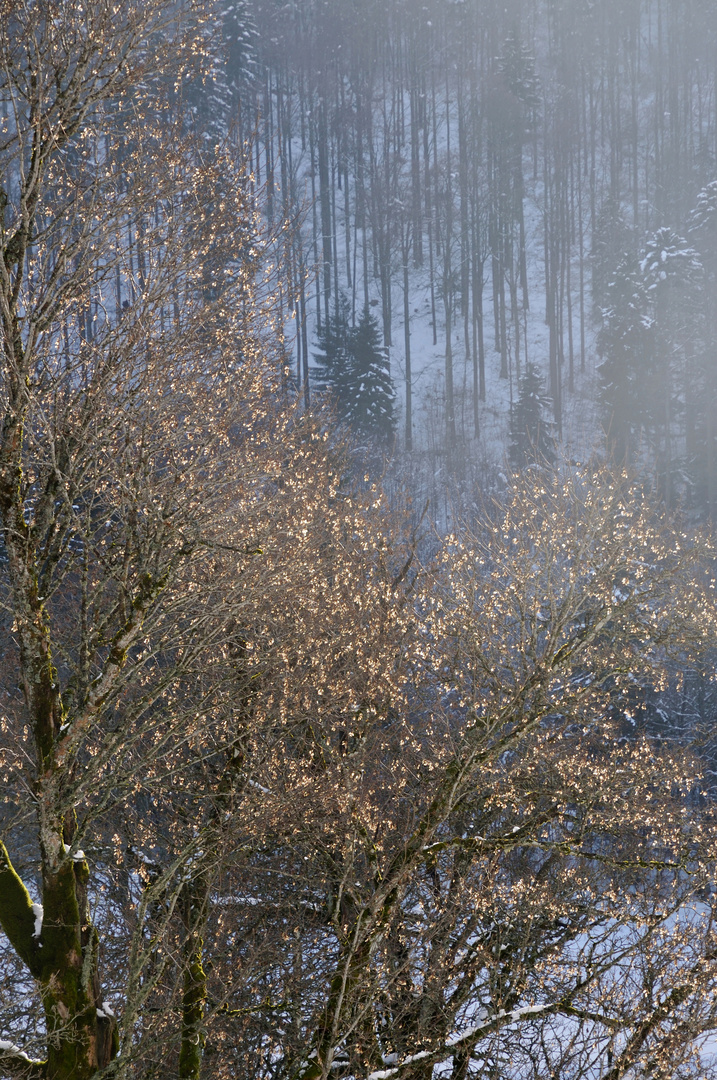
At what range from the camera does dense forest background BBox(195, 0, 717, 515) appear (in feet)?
132

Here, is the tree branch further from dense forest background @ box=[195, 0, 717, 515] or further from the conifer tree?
dense forest background @ box=[195, 0, 717, 515]

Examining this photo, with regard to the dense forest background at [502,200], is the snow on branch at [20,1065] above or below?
below

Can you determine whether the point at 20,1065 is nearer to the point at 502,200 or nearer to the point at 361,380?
the point at 361,380

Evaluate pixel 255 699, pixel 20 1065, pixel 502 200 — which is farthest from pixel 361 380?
pixel 20 1065

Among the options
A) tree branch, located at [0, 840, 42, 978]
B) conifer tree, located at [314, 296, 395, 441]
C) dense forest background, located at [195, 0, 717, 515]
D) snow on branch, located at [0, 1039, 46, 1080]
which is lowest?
snow on branch, located at [0, 1039, 46, 1080]

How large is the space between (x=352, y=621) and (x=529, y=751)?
3.07 meters

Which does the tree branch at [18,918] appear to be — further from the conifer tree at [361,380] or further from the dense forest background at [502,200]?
the dense forest background at [502,200]

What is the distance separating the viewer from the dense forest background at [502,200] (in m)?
40.3

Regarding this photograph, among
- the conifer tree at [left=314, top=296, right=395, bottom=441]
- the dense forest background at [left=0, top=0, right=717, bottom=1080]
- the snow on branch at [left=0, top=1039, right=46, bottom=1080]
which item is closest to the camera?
the snow on branch at [left=0, top=1039, right=46, bottom=1080]

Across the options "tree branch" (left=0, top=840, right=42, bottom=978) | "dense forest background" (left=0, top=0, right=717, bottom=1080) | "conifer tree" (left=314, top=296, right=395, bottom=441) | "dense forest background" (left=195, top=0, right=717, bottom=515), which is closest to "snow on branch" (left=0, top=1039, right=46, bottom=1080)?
"dense forest background" (left=0, top=0, right=717, bottom=1080)

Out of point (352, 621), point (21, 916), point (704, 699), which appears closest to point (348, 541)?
point (352, 621)

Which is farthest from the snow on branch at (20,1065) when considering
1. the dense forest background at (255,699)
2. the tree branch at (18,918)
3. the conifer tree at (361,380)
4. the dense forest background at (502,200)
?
the dense forest background at (502,200)

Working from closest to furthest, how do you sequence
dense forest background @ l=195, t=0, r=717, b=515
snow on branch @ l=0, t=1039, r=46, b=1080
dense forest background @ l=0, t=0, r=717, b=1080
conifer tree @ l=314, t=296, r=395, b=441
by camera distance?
snow on branch @ l=0, t=1039, r=46, b=1080 → dense forest background @ l=0, t=0, r=717, b=1080 → conifer tree @ l=314, t=296, r=395, b=441 → dense forest background @ l=195, t=0, r=717, b=515

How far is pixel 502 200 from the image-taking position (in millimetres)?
54594
